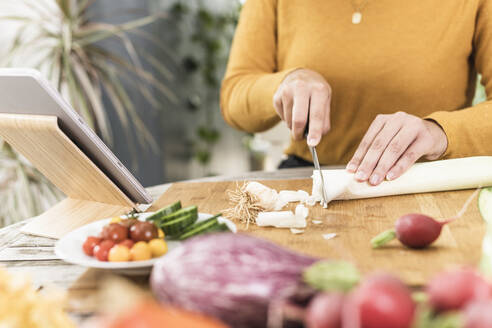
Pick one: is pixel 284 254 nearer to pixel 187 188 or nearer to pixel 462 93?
pixel 187 188

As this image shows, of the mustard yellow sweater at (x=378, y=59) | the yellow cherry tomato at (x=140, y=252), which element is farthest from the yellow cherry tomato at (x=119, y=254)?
the mustard yellow sweater at (x=378, y=59)

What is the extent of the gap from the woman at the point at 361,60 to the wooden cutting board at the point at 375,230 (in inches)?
13.1

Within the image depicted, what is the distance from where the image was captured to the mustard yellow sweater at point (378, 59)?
5.88 ft

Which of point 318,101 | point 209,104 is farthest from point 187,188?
point 209,104

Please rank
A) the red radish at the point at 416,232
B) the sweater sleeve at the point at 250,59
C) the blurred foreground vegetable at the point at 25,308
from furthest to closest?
the sweater sleeve at the point at 250,59
the red radish at the point at 416,232
the blurred foreground vegetable at the point at 25,308

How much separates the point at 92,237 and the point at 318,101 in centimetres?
76

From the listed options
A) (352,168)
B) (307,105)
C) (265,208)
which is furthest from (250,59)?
(265,208)

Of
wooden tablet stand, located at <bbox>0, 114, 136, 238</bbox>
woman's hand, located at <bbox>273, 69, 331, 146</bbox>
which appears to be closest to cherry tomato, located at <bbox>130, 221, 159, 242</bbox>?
wooden tablet stand, located at <bbox>0, 114, 136, 238</bbox>

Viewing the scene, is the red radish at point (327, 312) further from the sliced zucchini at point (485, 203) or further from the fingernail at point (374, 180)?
the fingernail at point (374, 180)

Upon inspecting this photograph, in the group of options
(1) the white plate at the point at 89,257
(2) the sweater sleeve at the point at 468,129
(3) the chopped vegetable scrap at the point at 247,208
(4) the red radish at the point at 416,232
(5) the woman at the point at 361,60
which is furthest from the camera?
(5) the woman at the point at 361,60

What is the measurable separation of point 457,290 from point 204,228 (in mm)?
526

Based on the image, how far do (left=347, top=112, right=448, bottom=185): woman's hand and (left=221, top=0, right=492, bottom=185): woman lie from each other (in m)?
0.25

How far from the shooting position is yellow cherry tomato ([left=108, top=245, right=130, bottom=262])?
81 cm

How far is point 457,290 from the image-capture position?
49 cm
